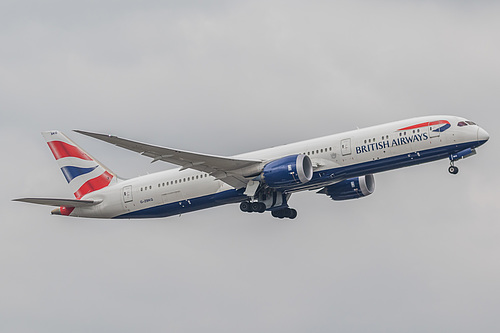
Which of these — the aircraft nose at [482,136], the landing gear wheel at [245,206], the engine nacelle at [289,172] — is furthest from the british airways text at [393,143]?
the landing gear wheel at [245,206]

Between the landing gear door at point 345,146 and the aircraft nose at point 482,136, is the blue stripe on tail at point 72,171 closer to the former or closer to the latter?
the landing gear door at point 345,146

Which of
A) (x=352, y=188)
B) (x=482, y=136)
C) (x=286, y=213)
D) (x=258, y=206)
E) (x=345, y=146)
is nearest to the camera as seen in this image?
(x=482, y=136)

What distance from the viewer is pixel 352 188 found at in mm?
75688

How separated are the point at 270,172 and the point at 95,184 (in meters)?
16.6

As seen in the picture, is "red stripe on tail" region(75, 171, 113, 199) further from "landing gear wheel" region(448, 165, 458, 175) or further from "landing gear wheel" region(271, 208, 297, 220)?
"landing gear wheel" region(448, 165, 458, 175)

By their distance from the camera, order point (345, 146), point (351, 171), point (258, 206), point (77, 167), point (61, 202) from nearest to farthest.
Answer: point (345, 146) → point (351, 171) → point (258, 206) → point (61, 202) → point (77, 167)

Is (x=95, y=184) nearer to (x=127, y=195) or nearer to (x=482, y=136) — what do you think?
(x=127, y=195)

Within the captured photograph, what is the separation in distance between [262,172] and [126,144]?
9.70 metres

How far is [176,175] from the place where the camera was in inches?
2921

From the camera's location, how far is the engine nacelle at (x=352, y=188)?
75594 mm

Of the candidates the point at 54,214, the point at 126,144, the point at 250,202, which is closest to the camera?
the point at 126,144

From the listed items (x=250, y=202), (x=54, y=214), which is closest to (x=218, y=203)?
(x=250, y=202)

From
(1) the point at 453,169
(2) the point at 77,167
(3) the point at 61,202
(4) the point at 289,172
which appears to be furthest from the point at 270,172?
(2) the point at 77,167

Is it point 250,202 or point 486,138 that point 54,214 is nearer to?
point 250,202
